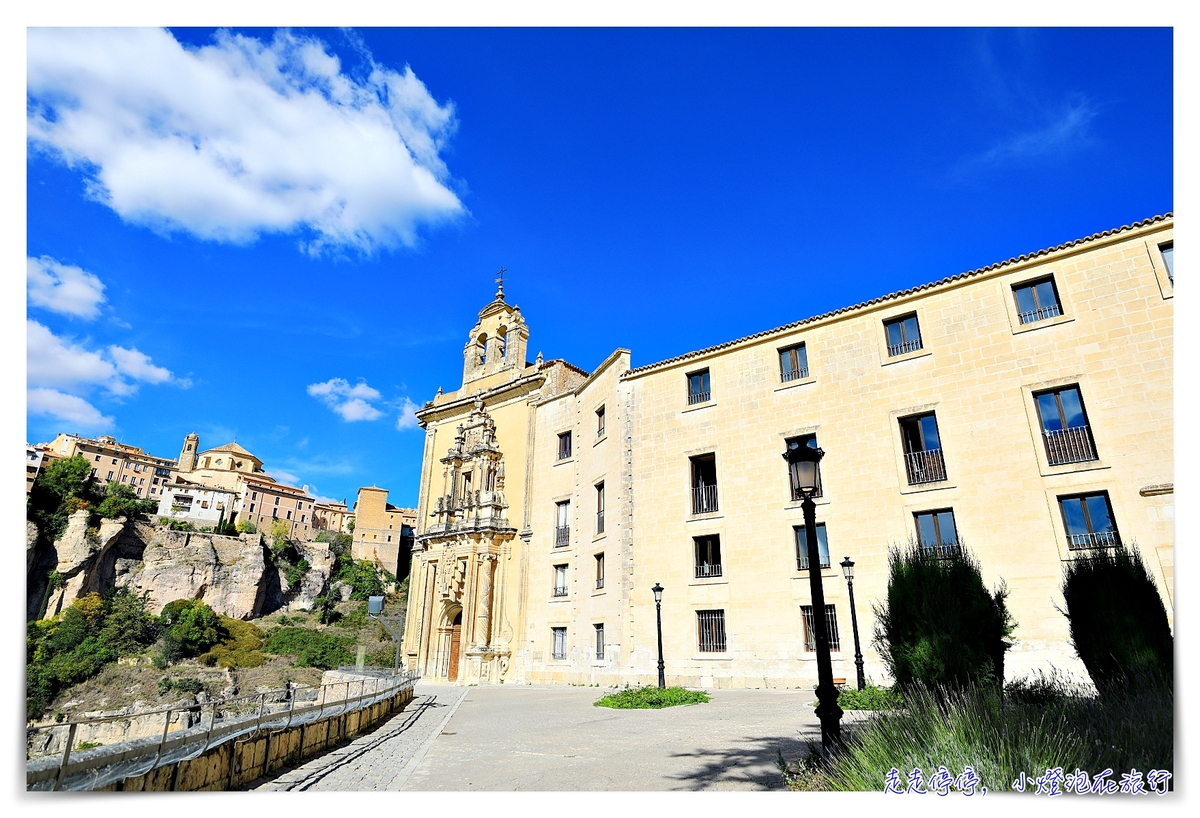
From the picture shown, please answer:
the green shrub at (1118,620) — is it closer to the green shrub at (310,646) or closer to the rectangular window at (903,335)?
the rectangular window at (903,335)

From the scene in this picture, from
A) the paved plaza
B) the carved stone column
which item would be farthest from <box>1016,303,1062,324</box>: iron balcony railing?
the carved stone column

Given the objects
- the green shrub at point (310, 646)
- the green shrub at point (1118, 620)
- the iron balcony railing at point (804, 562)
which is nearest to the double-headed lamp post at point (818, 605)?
the green shrub at point (1118, 620)

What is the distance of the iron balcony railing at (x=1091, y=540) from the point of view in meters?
14.3

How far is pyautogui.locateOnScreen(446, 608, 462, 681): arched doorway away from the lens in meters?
28.0

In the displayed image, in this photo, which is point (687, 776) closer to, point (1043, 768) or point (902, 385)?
point (1043, 768)

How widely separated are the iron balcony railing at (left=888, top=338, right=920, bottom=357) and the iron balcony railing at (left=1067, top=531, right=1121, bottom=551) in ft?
20.5

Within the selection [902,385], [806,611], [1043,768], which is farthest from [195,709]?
[902,385]

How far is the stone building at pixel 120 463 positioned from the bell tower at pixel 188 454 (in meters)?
6.93

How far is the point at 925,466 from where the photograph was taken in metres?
17.4

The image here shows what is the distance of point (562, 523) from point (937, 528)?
48.5 ft

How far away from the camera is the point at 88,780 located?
4641 millimetres

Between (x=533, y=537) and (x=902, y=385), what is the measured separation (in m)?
16.4

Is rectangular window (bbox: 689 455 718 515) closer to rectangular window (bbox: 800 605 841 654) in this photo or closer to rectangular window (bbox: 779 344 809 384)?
rectangular window (bbox: 779 344 809 384)

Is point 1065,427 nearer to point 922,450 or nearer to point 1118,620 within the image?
point 922,450
